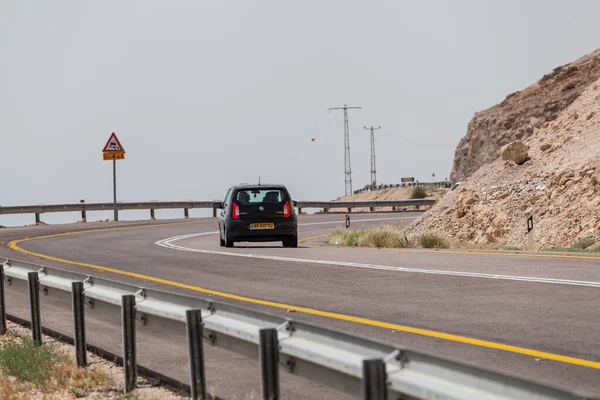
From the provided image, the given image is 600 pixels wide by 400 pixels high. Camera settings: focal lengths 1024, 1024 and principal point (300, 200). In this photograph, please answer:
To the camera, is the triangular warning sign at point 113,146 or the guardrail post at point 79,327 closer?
the guardrail post at point 79,327

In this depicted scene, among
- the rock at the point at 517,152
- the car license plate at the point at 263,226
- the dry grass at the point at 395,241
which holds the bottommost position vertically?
the dry grass at the point at 395,241

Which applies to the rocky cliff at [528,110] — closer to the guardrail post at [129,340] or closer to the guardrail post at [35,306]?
the guardrail post at [35,306]

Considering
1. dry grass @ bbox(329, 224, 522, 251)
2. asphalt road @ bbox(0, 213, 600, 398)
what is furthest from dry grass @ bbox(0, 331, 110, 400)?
dry grass @ bbox(329, 224, 522, 251)

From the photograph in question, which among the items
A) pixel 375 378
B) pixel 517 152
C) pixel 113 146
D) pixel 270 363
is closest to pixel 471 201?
pixel 517 152

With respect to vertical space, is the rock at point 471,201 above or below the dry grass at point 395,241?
above

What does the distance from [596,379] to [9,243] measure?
26.7 m

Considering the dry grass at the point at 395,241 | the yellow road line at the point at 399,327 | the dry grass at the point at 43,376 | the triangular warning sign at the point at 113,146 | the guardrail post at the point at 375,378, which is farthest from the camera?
the triangular warning sign at the point at 113,146

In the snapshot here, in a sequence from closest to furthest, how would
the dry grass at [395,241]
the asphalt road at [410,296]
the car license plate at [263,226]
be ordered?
1. the asphalt road at [410,296]
2. the dry grass at [395,241]
3. the car license plate at [263,226]

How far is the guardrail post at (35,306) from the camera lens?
10922 millimetres

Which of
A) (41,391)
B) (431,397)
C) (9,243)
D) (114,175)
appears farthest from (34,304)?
(114,175)

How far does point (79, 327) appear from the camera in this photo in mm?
9500

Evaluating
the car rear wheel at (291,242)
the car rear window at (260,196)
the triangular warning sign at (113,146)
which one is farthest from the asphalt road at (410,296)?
the triangular warning sign at (113,146)

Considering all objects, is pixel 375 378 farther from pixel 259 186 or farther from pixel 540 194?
pixel 540 194

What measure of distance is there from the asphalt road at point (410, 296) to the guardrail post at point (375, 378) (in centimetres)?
84
